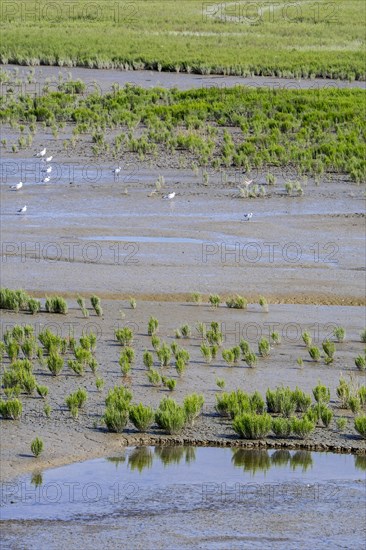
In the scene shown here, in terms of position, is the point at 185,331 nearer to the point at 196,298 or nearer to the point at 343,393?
the point at 196,298

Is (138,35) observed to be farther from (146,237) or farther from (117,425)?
(117,425)

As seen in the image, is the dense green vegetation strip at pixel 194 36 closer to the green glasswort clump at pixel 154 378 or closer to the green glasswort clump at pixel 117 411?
the green glasswort clump at pixel 154 378

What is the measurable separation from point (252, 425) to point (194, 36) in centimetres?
6524

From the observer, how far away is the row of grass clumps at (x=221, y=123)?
111ft

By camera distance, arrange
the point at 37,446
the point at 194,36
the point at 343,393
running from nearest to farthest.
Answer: the point at 37,446, the point at 343,393, the point at 194,36

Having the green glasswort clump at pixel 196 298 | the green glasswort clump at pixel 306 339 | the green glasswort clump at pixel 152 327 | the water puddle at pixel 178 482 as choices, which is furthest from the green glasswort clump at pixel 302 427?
the green glasswort clump at pixel 196 298

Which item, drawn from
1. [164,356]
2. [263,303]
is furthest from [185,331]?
[263,303]

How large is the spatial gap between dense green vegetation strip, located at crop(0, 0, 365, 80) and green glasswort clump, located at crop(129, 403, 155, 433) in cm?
4369

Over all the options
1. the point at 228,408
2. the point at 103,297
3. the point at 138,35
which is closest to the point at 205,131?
the point at 103,297

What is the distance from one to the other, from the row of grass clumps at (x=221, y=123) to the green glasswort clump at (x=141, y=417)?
16080 millimetres

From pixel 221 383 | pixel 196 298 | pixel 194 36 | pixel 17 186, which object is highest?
pixel 194 36

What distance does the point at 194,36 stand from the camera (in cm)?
7662

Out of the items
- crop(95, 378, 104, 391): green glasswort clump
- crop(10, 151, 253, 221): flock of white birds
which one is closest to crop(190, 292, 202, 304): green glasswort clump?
crop(95, 378, 104, 391): green glasswort clump

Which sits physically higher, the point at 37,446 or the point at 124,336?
the point at 124,336
